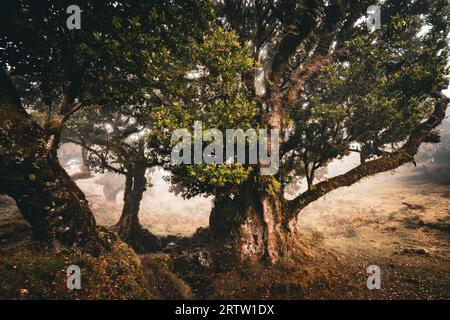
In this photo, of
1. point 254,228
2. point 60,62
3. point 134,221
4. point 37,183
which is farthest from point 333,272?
point 60,62

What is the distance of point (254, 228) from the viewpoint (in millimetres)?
15930

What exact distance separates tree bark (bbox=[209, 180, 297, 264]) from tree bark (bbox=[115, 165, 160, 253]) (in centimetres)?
858

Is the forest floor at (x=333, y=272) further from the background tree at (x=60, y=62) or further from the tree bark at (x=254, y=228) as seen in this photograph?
the background tree at (x=60, y=62)

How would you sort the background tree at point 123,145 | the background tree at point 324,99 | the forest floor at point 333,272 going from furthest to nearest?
the background tree at point 123,145 → the background tree at point 324,99 → the forest floor at point 333,272

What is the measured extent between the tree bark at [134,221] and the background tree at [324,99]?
26.0ft

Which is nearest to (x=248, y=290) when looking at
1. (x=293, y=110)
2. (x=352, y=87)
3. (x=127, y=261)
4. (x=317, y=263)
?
(x=317, y=263)

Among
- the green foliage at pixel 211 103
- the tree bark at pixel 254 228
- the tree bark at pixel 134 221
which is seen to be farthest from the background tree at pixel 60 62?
the tree bark at pixel 134 221

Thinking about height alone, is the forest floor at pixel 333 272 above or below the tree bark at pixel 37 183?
below

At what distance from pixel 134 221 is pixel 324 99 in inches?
690

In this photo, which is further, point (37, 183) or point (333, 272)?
point (333, 272)

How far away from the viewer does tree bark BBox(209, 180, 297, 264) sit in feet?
51.4

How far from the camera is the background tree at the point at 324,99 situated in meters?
15.4

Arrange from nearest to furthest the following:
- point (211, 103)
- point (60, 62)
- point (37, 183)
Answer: point (37, 183)
point (60, 62)
point (211, 103)

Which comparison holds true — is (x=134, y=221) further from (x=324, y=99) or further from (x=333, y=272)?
(x=324, y=99)
